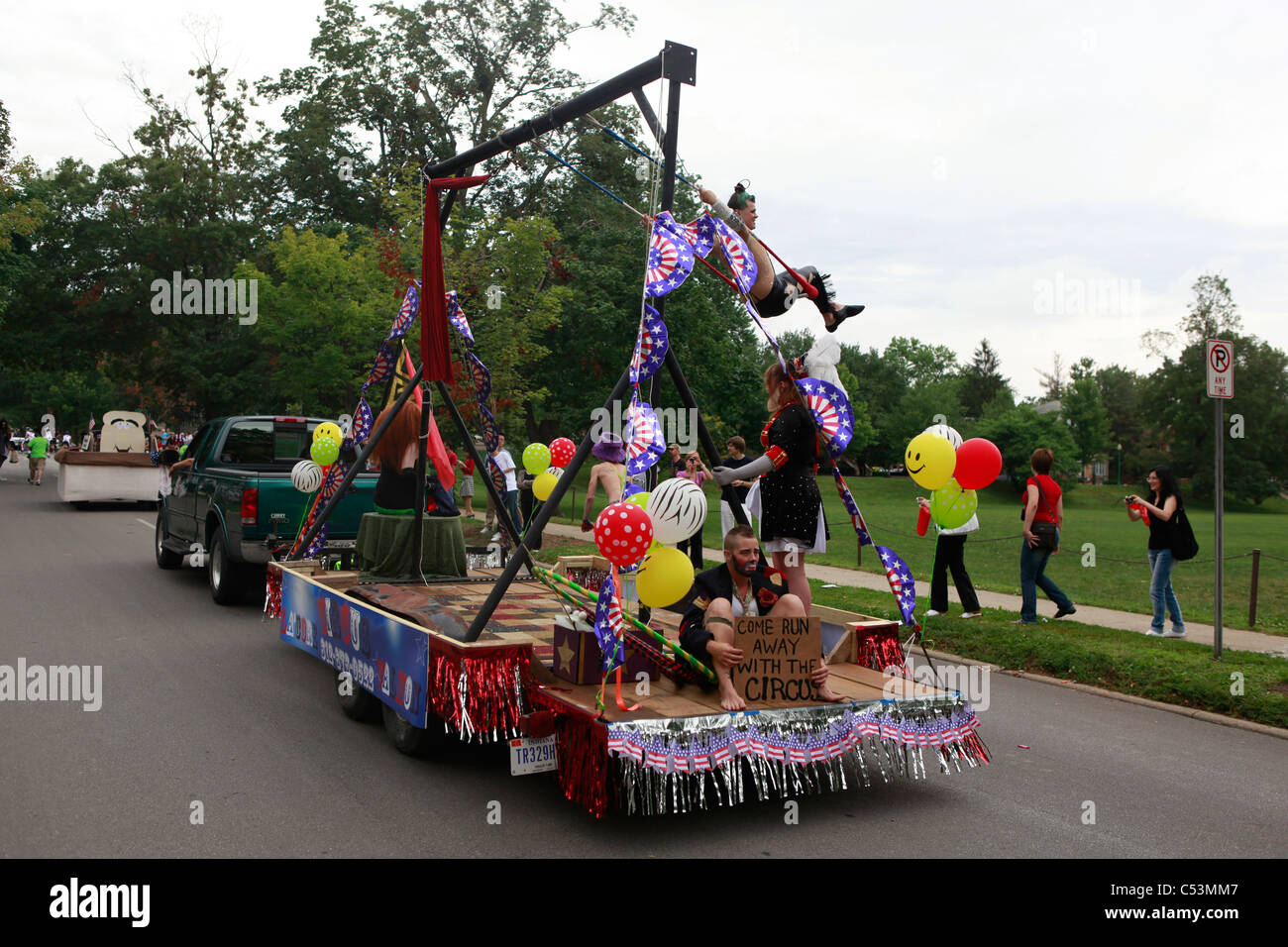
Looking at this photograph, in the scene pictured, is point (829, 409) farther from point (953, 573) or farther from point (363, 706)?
point (953, 573)

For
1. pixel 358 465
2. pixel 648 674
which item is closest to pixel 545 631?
pixel 648 674

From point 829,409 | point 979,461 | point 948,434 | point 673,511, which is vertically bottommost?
point 673,511

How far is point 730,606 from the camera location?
5270 millimetres

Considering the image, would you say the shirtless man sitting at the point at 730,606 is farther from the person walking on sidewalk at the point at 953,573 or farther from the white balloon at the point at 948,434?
the person walking on sidewalk at the point at 953,573

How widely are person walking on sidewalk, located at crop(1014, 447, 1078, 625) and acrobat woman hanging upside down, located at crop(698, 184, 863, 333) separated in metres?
5.36

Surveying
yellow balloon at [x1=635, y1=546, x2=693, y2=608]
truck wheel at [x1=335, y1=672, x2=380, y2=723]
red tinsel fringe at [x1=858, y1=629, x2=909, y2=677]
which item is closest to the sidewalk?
red tinsel fringe at [x1=858, y1=629, x2=909, y2=677]

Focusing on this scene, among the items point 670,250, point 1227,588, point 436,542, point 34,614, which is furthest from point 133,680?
point 1227,588

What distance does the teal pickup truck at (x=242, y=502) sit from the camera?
10242 millimetres

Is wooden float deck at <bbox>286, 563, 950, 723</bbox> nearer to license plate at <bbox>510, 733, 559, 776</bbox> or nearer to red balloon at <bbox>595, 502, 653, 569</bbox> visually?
license plate at <bbox>510, 733, 559, 776</bbox>

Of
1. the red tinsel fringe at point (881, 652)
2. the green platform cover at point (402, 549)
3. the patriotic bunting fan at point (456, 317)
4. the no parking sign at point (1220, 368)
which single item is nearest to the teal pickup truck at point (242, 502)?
the green platform cover at point (402, 549)

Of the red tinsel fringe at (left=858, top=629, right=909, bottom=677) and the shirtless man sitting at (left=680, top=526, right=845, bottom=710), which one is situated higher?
the shirtless man sitting at (left=680, top=526, right=845, bottom=710)

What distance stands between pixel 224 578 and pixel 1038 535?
8.58 metres

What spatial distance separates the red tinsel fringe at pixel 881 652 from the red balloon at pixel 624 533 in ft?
6.70

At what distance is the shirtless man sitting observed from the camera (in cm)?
489
